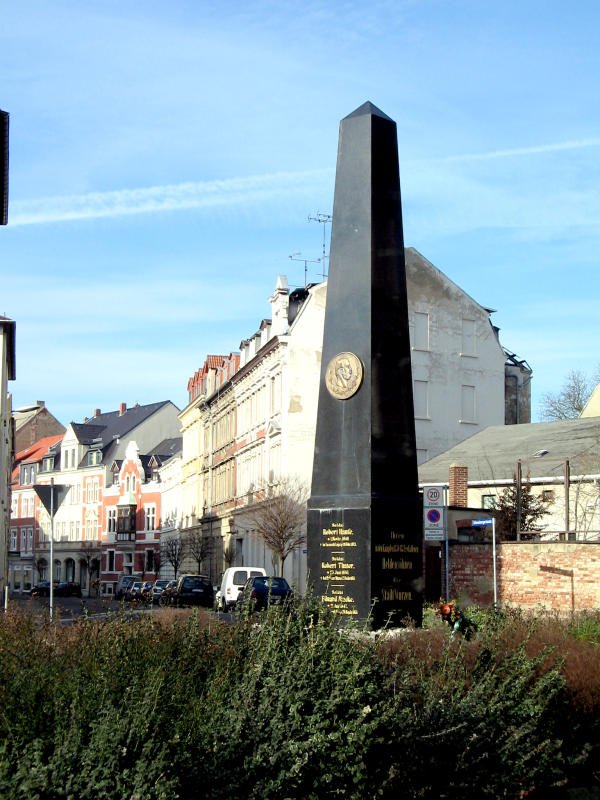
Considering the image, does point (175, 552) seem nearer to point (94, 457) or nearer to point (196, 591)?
point (94, 457)

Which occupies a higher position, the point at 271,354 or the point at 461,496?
the point at 271,354

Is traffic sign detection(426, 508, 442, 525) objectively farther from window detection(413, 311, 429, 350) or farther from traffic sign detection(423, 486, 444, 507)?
window detection(413, 311, 429, 350)

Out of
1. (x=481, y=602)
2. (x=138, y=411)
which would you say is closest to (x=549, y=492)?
(x=481, y=602)

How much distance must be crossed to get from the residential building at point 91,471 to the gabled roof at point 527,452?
173 feet

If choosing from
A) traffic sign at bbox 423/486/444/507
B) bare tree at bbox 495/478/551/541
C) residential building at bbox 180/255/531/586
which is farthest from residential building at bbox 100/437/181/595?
traffic sign at bbox 423/486/444/507

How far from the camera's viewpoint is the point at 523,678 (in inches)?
309

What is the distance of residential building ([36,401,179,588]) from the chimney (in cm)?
5882

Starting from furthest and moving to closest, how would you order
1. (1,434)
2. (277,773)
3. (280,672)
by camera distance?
(1,434) → (280,672) → (277,773)

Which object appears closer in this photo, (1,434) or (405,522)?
(405,522)

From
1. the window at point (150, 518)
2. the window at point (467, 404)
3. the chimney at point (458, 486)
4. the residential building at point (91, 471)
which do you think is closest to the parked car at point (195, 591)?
the chimney at point (458, 486)

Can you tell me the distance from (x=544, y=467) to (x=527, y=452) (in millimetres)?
2651

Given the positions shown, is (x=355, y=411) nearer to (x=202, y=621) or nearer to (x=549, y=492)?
(x=202, y=621)

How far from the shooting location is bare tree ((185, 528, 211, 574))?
210ft

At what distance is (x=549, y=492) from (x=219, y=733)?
3193cm
